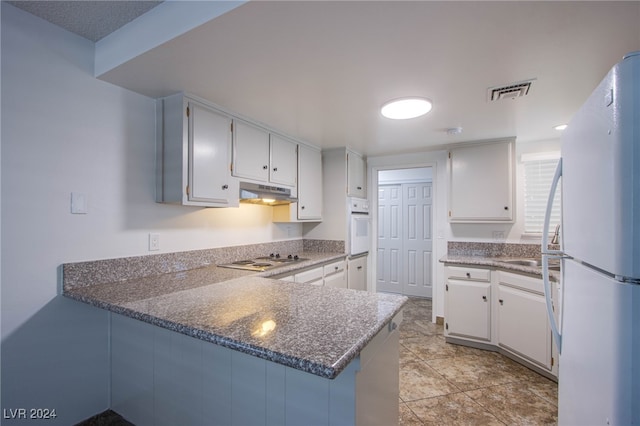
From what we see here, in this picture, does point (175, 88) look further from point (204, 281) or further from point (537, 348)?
point (537, 348)

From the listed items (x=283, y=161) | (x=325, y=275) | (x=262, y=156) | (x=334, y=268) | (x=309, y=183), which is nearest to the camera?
(x=262, y=156)

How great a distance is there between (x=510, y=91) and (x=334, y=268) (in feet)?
7.23

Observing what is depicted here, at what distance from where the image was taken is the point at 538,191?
3.09 meters

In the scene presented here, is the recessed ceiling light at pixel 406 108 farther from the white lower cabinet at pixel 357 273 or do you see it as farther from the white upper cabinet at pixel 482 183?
the white lower cabinet at pixel 357 273

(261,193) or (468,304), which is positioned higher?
(261,193)

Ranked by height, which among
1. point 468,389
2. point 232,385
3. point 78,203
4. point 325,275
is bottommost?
point 468,389

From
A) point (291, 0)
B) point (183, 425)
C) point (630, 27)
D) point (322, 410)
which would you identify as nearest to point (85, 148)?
point (291, 0)

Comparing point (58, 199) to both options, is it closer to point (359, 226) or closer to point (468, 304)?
point (359, 226)

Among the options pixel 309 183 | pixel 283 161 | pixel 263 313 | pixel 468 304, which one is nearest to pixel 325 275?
pixel 309 183

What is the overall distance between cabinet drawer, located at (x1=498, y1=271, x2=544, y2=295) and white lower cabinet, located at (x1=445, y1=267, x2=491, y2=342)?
13 cm

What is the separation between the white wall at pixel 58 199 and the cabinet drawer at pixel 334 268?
5.58 ft

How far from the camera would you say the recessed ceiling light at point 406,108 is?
6.72 ft

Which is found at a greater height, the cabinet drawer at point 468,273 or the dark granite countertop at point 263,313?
the dark granite countertop at point 263,313

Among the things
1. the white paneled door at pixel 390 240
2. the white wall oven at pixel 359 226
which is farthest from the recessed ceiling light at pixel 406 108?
the white paneled door at pixel 390 240
